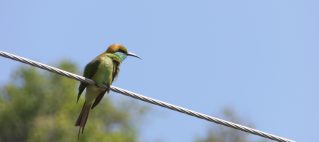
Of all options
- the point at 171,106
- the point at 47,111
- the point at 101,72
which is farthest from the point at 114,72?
the point at 47,111

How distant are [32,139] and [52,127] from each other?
116 centimetres

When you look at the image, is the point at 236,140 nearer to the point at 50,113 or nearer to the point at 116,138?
the point at 116,138

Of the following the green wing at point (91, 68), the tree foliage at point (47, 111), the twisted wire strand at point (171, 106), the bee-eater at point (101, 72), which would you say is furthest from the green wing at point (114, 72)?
the tree foliage at point (47, 111)

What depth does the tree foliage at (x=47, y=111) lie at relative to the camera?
23.2 m

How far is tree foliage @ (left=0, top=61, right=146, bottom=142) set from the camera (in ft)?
76.0

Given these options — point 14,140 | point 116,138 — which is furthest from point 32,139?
point 116,138

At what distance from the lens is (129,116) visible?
2614cm

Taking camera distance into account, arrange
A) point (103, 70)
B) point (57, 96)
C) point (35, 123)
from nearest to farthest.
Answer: point (103, 70) < point (35, 123) < point (57, 96)

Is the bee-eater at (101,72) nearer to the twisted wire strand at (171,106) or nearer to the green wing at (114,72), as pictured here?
the green wing at (114,72)

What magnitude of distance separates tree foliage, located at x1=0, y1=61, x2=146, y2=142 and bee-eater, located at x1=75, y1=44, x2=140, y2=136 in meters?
15.4

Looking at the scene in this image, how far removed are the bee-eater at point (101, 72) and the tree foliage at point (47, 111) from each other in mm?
15399

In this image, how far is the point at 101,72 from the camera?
638 cm

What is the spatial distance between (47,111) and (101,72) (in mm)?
18487

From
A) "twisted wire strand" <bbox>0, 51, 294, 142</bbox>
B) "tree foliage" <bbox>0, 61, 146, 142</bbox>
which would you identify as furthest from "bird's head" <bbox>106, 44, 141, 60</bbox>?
"tree foliage" <bbox>0, 61, 146, 142</bbox>
